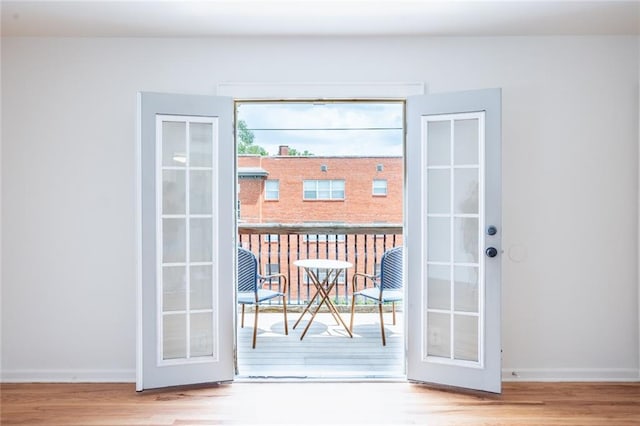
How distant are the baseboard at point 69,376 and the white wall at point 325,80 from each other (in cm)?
1

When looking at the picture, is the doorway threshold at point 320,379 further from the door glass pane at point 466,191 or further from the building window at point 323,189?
the building window at point 323,189

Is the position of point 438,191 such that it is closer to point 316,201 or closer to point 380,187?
point 380,187

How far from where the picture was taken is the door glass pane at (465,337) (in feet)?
9.42

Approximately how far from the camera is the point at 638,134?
3.07 meters

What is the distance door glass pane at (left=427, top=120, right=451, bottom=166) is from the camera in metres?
2.91

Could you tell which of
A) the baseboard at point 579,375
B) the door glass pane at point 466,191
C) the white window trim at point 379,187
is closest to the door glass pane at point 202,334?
the door glass pane at point 466,191

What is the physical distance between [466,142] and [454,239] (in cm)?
68

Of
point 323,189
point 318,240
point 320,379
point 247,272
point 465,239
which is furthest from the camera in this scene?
point 323,189

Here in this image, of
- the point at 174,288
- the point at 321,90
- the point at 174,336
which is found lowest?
the point at 174,336

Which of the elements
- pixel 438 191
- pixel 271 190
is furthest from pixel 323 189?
pixel 438 191

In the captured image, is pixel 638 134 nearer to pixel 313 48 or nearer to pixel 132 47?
pixel 313 48

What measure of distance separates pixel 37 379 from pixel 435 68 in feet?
12.4

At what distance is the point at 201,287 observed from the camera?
2969 mm

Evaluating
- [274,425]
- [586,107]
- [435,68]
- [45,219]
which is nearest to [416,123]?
[435,68]
